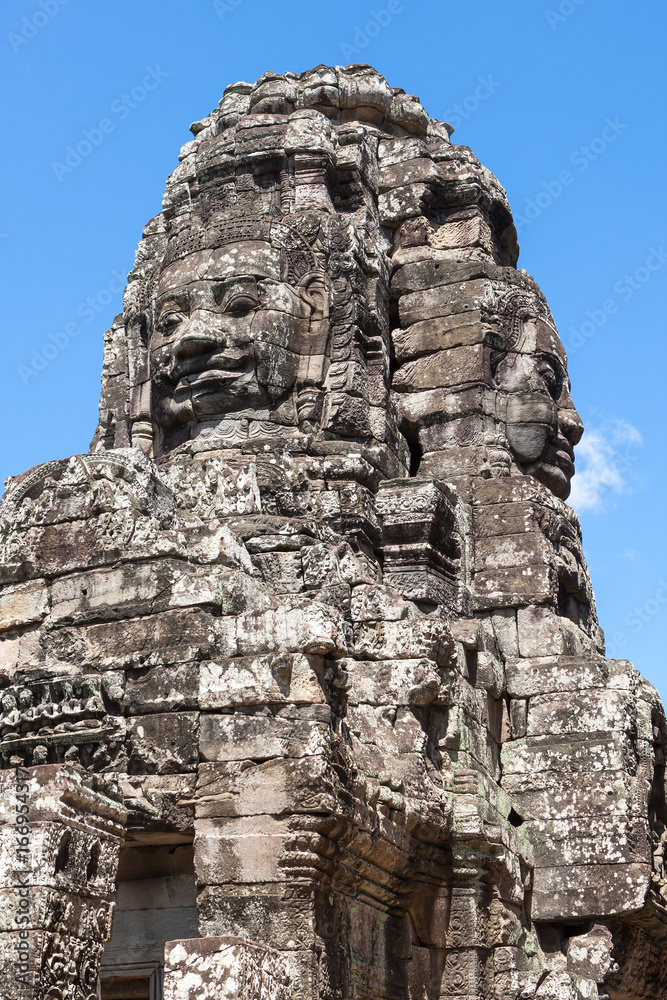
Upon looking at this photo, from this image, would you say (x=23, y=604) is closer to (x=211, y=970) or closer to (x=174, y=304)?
(x=211, y=970)

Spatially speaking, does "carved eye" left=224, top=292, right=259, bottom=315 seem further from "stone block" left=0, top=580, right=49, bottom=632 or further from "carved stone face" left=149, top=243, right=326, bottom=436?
"stone block" left=0, top=580, right=49, bottom=632

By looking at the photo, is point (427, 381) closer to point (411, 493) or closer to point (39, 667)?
point (411, 493)

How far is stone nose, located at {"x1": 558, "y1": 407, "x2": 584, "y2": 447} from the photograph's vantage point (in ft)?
52.1

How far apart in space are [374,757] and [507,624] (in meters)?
3.49

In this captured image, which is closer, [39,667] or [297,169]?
[39,667]

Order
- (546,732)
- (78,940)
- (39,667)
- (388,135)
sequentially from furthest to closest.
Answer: (388,135) < (546,732) < (39,667) < (78,940)

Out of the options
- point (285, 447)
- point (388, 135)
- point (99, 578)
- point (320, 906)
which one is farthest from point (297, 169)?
point (320, 906)

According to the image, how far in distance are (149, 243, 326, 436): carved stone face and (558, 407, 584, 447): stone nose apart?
10.4ft

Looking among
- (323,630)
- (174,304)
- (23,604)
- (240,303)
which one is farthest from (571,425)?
(23,604)

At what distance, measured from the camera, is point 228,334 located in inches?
559

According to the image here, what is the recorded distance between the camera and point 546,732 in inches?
523

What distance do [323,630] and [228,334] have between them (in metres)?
5.33

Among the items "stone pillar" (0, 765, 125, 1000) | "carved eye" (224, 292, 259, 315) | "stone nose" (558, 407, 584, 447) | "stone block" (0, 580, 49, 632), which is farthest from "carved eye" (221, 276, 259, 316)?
"stone pillar" (0, 765, 125, 1000)

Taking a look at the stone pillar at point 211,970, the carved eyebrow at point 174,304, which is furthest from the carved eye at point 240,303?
the stone pillar at point 211,970
